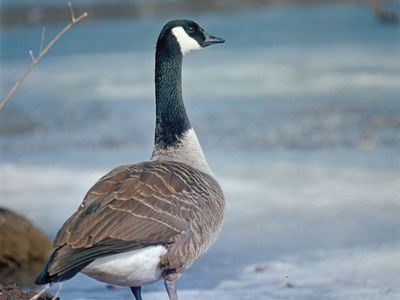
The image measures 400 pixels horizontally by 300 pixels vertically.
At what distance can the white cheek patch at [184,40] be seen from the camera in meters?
5.15

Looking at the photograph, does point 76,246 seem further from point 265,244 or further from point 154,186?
point 265,244

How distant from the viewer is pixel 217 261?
6.03m

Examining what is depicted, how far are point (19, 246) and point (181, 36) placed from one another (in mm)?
2035

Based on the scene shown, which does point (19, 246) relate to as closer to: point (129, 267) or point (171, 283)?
point (171, 283)

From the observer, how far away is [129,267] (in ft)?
12.9

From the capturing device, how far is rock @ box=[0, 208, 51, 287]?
6.14 metres

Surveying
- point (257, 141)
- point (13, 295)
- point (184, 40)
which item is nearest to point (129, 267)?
point (13, 295)

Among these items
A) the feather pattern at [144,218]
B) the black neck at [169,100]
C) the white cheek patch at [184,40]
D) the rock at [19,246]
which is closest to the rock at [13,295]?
the feather pattern at [144,218]

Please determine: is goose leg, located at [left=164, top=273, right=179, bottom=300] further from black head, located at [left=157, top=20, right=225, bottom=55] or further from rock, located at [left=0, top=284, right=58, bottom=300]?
black head, located at [left=157, top=20, right=225, bottom=55]

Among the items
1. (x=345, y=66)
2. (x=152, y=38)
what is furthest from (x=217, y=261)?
(x=152, y=38)

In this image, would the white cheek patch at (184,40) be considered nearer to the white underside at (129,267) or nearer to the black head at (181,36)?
the black head at (181,36)

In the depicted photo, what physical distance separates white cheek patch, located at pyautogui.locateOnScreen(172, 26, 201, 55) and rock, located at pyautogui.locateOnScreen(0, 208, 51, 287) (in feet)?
6.07

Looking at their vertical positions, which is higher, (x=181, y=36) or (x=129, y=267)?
(x=181, y=36)

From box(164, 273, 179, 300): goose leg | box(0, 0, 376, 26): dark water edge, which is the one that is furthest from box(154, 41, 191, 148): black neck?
box(0, 0, 376, 26): dark water edge
